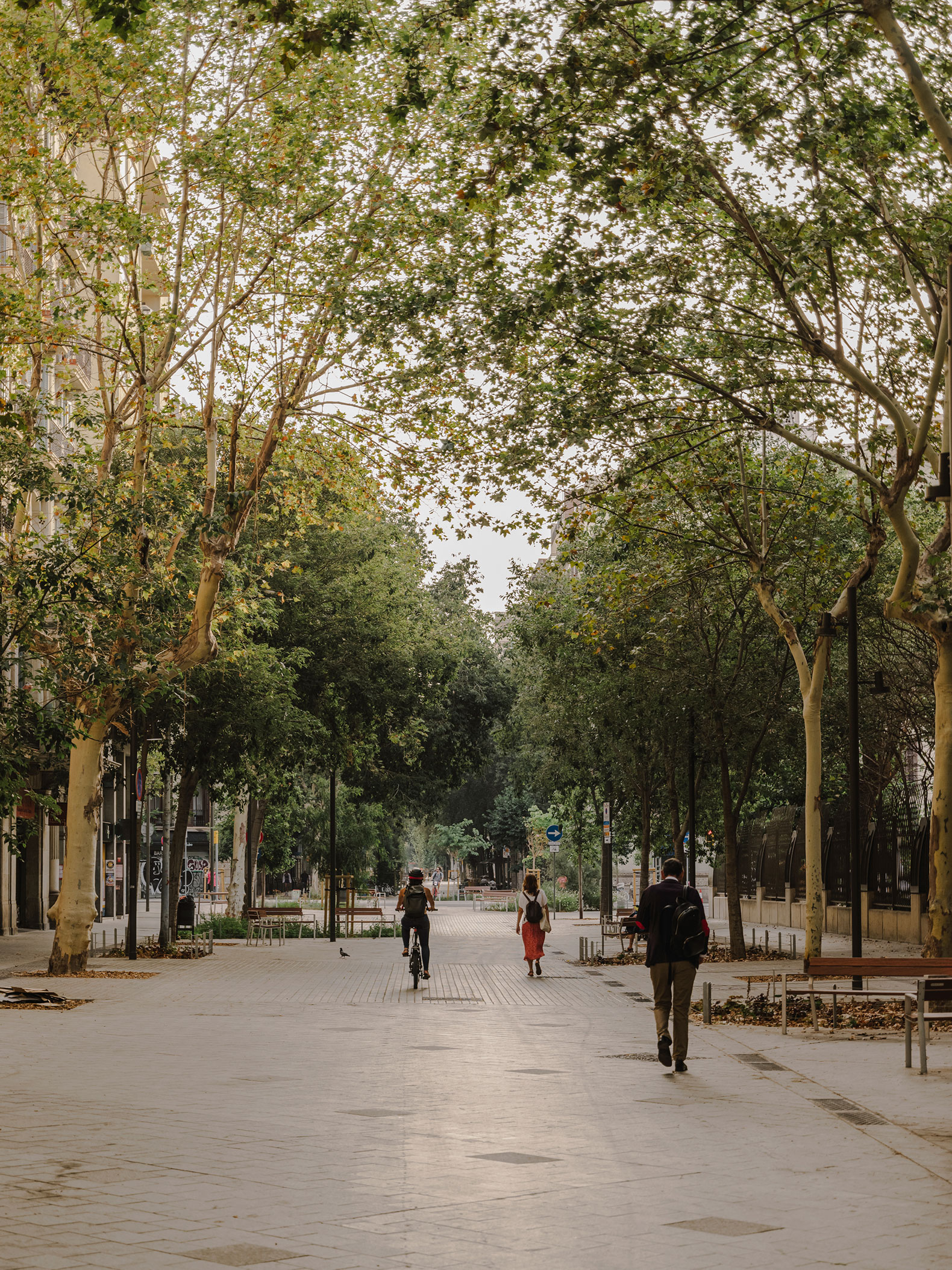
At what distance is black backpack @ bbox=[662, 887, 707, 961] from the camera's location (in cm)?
1261

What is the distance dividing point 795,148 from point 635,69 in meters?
4.47

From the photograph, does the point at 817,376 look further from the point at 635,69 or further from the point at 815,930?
the point at 635,69

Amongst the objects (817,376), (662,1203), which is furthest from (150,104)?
(662,1203)

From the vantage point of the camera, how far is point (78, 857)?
75.5 ft

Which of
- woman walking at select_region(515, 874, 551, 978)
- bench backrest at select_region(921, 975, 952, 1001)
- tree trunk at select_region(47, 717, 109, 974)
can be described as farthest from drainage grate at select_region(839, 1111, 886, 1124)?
tree trunk at select_region(47, 717, 109, 974)

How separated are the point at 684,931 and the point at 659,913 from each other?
247 mm

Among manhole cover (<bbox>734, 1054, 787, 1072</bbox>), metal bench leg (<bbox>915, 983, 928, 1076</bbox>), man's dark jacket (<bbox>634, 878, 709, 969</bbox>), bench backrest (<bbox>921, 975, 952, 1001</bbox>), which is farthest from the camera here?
bench backrest (<bbox>921, 975, 952, 1001</bbox>)

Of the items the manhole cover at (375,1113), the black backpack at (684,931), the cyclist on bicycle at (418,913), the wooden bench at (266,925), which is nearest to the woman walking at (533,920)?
the cyclist on bicycle at (418,913)

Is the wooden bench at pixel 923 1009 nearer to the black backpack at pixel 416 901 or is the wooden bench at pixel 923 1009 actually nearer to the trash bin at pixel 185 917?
the black backpack at pixel 416 901

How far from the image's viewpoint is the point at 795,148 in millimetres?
14523

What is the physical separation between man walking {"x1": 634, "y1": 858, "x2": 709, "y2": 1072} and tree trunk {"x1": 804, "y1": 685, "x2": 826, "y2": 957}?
895 cm

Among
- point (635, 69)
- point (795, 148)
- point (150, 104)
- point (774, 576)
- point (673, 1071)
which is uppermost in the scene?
point (150, 104)

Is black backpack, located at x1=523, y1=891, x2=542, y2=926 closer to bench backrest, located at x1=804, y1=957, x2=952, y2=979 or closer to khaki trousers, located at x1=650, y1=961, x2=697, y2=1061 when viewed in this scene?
bench backrest, located at x1=804, y1=957, x2=952, y2=979

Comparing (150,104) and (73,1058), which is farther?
(150,104)
